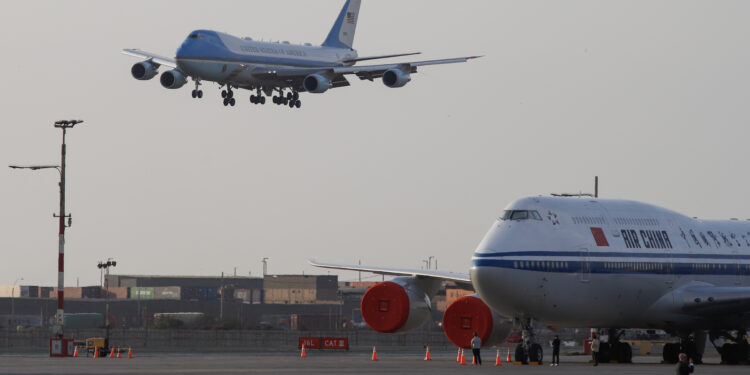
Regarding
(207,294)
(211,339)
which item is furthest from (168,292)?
(211,339)

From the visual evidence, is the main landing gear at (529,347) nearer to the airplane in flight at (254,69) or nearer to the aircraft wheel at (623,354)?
the aircraft wheel at (623,354)

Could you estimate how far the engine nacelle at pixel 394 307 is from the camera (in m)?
42.6

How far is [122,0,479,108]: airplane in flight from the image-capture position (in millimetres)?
71750

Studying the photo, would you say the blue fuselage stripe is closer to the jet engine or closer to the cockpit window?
the cockpit window

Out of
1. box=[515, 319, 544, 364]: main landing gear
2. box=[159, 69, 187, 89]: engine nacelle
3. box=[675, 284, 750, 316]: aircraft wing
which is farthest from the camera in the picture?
box=[159, 69, 187, 89]: engine nacelle

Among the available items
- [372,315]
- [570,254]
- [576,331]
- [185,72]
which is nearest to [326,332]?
[576,331]

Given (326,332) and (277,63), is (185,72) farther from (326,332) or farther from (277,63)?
(326,332)

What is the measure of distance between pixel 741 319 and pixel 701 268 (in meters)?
2.18

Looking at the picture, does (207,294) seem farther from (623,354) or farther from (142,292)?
(623,354)

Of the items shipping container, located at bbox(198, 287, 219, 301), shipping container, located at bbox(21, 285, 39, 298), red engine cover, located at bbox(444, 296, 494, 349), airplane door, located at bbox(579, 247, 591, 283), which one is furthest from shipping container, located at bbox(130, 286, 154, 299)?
airplane door, located at bbox(579, 247, 591, 283)

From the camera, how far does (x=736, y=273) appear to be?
142 feet

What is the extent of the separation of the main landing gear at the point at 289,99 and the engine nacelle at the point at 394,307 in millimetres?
32789

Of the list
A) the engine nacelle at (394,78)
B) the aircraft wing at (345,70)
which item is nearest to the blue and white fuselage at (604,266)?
the engine nacelle at (394,78)

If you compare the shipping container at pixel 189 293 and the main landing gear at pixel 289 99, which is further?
the shipping container at pixel 189 293
